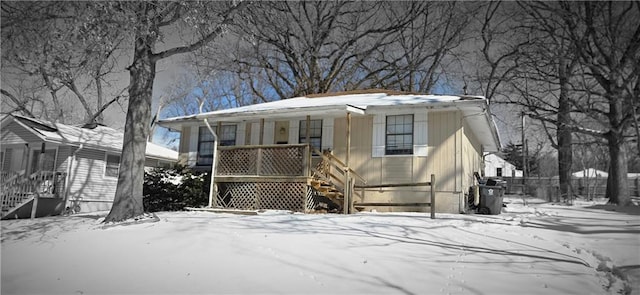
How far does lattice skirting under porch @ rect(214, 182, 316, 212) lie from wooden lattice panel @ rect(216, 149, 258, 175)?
44 cm

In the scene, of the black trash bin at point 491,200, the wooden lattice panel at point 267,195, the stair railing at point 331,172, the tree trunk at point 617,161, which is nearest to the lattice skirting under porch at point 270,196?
the wooden lattice panel at point 267,195

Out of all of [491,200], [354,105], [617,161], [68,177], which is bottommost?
[491,200]

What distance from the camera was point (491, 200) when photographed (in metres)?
13.1

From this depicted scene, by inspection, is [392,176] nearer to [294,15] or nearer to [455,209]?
[455,209]

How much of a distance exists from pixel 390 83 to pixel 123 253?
23.7m

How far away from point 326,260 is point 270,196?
843cm

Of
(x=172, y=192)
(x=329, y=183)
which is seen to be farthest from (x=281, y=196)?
(x=172, y=192)

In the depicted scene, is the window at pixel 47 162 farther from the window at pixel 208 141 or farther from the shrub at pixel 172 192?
the window at pixel 208 141

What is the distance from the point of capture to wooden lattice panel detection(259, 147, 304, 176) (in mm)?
13570

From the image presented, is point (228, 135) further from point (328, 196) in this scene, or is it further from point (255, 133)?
point (328, 196)

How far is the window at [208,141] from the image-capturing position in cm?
1659

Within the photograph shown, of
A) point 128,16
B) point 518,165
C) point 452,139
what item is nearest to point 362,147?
point 452,139

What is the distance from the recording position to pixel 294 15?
26625 mm

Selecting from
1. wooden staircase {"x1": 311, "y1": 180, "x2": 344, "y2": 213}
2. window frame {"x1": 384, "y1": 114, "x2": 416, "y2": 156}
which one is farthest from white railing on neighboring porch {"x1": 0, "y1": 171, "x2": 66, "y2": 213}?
window frame {"x1": 384, "y1": 114, "x2": 416, "y2": 156}
